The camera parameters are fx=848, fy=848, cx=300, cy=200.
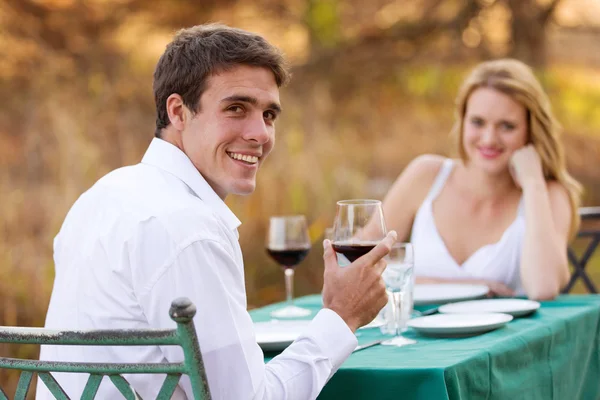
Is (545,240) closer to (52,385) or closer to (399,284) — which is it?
(399,284)

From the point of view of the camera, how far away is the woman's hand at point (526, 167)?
3100 millimetres

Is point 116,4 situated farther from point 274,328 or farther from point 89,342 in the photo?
point 89,342

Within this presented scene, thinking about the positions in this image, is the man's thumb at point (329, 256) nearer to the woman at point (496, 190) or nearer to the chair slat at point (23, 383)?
the chair slat at point (23, 383)

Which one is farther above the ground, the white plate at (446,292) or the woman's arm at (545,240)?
the woman's arm at (545,240)

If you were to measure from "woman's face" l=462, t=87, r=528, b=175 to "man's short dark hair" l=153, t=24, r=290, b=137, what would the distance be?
166cm

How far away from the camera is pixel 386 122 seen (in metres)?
6.79

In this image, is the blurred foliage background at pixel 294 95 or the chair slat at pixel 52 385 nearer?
the chair slat at pixel 52 385

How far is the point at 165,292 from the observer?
1.38 metres

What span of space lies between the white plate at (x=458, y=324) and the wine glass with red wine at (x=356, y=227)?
0.28 metres

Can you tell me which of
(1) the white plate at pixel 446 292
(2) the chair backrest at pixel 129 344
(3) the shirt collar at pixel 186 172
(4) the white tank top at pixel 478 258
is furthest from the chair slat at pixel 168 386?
(4) the white tank top at pixel 478 258

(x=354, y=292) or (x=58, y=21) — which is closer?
(x=354, y=292)

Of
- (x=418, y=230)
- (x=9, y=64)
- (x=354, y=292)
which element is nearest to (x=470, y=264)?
(x=418, y=230)

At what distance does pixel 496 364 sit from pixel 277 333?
51cm

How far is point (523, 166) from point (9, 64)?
3.48 metres
